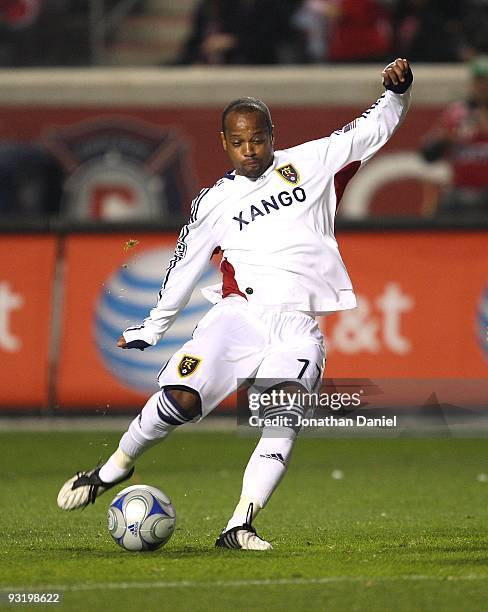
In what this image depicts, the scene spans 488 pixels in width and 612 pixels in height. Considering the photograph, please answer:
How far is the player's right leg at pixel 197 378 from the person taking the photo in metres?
6.98

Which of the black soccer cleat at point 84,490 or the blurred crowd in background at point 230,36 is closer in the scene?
the black soccer cleat at point 84,490

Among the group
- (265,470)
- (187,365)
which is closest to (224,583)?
(265,470)

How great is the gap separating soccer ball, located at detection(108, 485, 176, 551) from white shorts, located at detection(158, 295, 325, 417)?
0.50 m

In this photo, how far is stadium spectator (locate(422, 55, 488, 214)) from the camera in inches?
575

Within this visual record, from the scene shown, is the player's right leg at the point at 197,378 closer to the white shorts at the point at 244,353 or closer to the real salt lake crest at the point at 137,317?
the white shorts at the point at 244,353

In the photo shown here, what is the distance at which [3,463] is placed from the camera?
11.4m

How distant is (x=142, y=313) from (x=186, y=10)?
7017mm

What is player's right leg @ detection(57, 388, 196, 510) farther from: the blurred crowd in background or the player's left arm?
the blurred crowd in background

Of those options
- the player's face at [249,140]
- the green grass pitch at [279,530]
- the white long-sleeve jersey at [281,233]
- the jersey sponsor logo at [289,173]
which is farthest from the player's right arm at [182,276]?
the green grass pitch at [279,530]

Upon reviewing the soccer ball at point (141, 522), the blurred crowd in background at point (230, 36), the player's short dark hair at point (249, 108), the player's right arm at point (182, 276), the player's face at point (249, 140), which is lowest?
the soccer ball at point (141, 522)

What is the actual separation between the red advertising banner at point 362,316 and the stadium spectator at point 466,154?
1.46 m

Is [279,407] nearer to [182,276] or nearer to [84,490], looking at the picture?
[182,276]

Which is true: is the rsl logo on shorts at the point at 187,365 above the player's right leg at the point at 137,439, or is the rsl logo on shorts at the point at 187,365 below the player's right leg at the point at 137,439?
above

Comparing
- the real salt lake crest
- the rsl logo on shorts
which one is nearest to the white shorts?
the rsl logo on shorts
